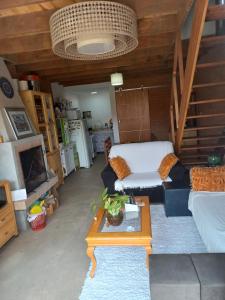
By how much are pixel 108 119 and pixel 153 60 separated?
4.91 metres

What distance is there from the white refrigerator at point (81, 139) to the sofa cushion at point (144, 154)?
2.39 m

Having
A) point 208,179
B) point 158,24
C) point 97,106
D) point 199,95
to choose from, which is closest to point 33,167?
point 208,179

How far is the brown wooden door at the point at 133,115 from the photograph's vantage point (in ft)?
20.6

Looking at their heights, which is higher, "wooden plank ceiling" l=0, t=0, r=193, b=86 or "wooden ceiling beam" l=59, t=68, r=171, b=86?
"wooden plank ceiling" l=0, t=0, r=193, b=86

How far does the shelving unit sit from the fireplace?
599mm

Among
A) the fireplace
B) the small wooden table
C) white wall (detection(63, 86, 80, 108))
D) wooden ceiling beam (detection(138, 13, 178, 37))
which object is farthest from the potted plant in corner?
white wall (detection(63, 86, 80, 108))

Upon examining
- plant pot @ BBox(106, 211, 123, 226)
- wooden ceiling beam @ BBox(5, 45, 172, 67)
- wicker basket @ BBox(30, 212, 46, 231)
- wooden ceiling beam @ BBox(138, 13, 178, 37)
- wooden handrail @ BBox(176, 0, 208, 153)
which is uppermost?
wooden ceiling beam @ BBox(138, 13, 178, 37)

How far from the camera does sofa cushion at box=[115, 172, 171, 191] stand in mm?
3414

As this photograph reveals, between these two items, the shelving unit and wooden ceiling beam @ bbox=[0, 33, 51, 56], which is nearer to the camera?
wooden ceiling beam @ bbox=[0, 33, 51, 56]

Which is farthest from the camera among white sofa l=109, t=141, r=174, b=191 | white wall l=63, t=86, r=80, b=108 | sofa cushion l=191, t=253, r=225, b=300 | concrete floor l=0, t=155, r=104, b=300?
white wall l=63, t=86, r=80, b=108

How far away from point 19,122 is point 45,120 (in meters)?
1.02

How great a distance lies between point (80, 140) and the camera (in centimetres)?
637

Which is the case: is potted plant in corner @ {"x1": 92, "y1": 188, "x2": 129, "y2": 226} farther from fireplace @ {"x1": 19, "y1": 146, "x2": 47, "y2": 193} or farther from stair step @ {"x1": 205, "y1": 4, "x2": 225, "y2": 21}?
stair step @ {"x1": 205, "y1": 4, "x2": 225, "y2": 21}

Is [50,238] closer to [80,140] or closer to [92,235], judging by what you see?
[92,235]
